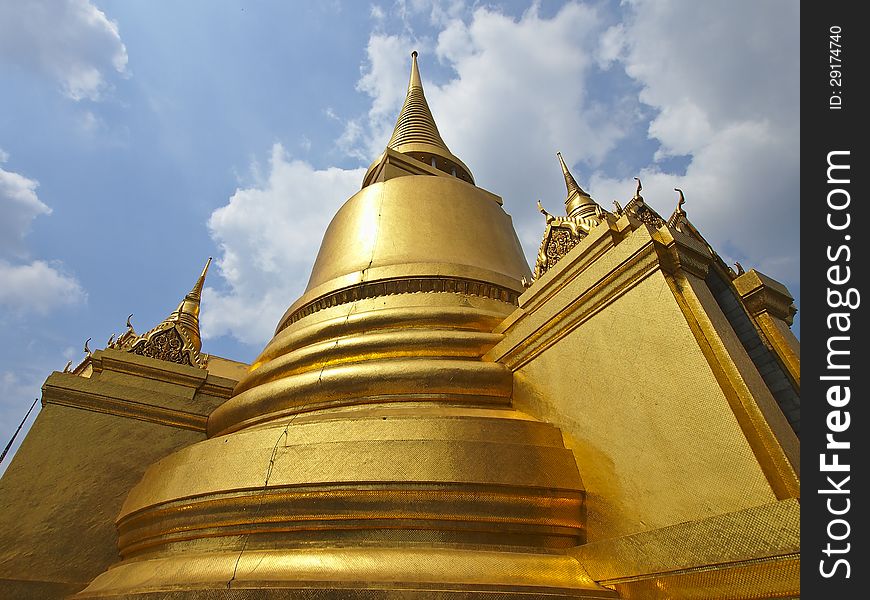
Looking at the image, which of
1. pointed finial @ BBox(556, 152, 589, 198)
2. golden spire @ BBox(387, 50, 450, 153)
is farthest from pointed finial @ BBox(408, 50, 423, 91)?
pointed finial @ BBox(556, 152, 589, 198)

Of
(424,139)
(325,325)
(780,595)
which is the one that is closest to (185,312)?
(424,139)

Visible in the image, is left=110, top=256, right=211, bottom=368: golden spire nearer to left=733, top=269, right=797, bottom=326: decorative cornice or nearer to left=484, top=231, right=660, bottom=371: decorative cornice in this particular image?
left=484, top=231, right=660, bottom=371: decorative cornice

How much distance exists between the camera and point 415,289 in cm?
343

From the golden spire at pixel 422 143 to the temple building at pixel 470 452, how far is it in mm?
3090

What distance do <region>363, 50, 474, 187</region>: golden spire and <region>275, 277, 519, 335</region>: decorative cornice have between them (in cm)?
240

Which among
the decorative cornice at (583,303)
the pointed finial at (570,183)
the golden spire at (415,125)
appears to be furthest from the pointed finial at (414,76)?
the decorative cornice at (583,303)

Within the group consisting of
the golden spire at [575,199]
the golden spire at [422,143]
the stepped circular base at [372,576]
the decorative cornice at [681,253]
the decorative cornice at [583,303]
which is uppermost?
the golden spire at [422,143]

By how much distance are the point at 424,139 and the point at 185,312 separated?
12.7ft

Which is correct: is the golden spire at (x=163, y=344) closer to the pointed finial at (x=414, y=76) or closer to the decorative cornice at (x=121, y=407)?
the decorative cornice at (x=121, y=407)

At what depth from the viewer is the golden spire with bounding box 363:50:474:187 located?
6238mm
